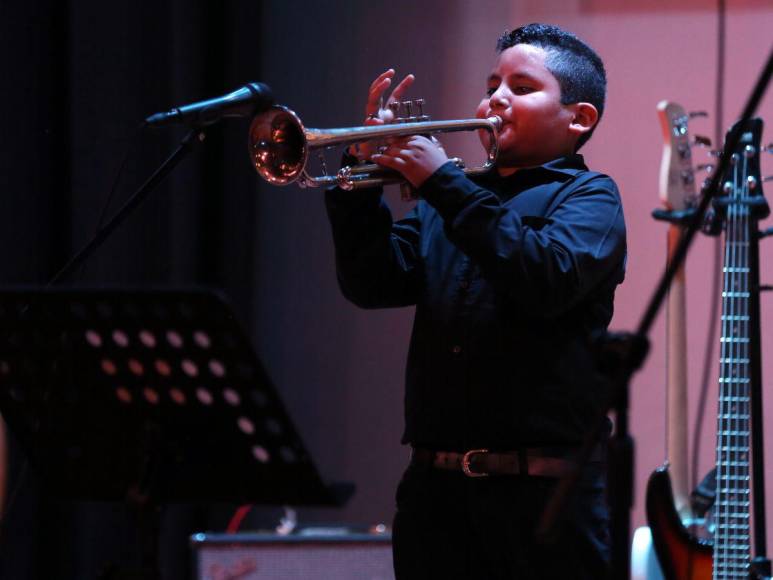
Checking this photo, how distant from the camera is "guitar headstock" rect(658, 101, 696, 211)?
115 inches

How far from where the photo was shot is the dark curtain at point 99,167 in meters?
3.10

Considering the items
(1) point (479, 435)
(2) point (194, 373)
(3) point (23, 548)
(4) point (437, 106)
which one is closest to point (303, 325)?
(4) point (437, 106)

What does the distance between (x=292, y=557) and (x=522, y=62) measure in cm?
125

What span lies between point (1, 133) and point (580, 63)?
5.20ft

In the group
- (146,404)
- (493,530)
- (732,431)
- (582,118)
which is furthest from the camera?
(732,431)

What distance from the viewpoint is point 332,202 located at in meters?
2.20

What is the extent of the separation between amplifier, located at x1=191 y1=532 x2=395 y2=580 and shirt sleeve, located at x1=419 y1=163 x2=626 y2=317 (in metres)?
0.92

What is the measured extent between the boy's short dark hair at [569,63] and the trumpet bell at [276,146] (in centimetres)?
50

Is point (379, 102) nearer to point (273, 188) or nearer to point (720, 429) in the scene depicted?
point (720, 429)

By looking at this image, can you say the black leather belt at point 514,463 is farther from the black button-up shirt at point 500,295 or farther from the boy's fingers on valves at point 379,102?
the boy's fingers on valves at point 379,102

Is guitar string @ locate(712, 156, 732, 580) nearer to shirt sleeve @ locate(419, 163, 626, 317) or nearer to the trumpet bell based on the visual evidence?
shirt sleeve @ locate(419, 163, 626, 317)

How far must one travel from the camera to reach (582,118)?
7.66 feet

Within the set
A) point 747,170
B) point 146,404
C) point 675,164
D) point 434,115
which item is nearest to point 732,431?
point 747,170

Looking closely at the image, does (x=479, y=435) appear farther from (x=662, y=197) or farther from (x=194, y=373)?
(x=662, y=197)
